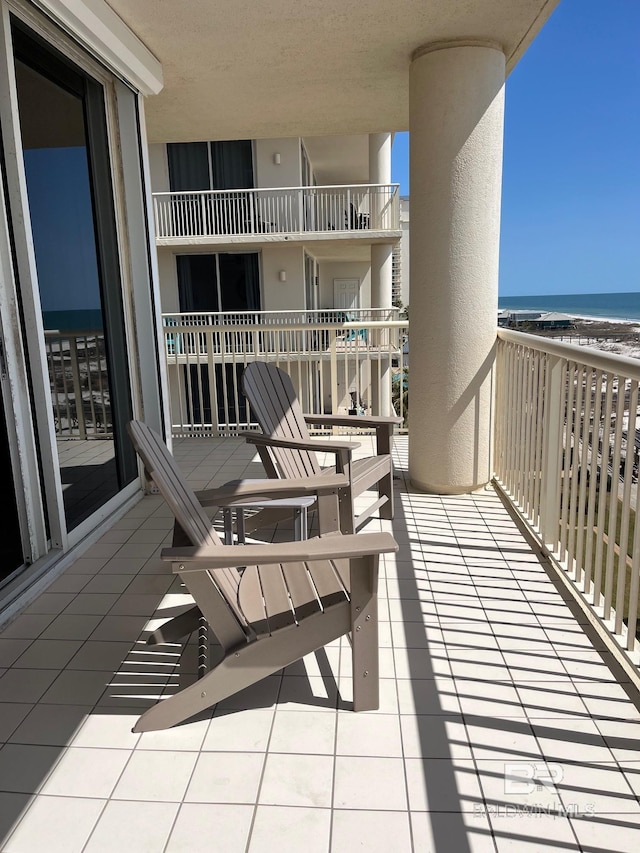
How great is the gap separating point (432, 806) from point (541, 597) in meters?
1.29

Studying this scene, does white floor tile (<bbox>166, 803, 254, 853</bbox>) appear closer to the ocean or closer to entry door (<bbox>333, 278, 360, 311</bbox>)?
entry door (<bbox>333, 278, 360, 311</bbox>)

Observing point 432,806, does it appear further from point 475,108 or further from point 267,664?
point 475,108

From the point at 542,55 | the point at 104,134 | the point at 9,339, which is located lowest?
the point at 9,339

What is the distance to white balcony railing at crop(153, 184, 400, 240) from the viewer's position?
460 inches

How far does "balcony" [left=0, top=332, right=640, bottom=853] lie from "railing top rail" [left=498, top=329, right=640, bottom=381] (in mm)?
12

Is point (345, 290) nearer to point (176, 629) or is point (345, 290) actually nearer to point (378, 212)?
point (378, 212)

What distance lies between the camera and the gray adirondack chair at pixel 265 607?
173 cm

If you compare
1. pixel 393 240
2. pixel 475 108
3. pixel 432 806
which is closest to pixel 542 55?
pixel 393 240

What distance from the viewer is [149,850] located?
1.45 meters

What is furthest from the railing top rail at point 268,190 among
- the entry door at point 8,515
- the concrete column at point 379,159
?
the entry door at point 8,515

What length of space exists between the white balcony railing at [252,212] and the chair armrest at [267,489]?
32.7ft

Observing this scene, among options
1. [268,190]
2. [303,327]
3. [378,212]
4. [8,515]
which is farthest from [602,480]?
[378,212]

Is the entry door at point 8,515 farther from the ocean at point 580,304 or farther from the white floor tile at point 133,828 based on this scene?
the ocean at point 580,304

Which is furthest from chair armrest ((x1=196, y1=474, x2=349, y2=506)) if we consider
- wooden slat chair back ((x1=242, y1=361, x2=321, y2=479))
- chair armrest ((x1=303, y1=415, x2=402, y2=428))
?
chair armrest ((x1=303, y1=415, x2=402, y2=428))
